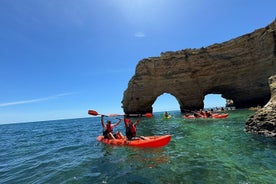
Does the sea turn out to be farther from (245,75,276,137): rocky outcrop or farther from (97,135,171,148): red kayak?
(245,75,276,137): rocky outcrop

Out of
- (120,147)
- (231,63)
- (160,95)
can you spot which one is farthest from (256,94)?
(120,147)

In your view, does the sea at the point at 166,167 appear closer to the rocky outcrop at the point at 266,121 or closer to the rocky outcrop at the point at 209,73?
the rocky outcrop at the point at 266,121

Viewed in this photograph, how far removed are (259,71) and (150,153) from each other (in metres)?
34.9

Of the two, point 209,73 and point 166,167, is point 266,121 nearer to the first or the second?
point 166,167

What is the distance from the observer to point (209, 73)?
136 ft

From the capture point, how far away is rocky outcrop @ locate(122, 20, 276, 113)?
1412 inches

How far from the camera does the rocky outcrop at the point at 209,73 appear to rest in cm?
3587

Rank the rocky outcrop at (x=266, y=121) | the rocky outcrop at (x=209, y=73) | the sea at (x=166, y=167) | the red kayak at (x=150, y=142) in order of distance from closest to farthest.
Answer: the sea at (x=166, y=167) → the red kayak at (x=150, y=142) → the rocky outcrop at (x=266, y=121) → the rocky outcrop at (x=209, y=73)

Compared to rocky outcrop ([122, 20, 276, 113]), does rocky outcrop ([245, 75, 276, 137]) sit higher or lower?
lower

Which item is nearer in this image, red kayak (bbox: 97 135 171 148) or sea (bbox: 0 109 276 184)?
sea (bbox: 0 109 276 184)

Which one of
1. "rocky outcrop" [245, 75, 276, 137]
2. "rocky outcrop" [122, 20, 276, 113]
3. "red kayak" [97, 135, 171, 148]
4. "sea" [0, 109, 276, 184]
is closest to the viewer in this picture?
"sea" [0, 109, 276, 184]

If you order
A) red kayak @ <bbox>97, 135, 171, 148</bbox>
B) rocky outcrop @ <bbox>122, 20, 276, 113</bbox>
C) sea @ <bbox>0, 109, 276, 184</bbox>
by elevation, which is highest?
rocky outcrop @ <bbox>122, 20, 276, 113</bbox>

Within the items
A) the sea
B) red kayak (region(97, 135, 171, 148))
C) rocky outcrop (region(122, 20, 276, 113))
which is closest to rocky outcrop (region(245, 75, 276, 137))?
the sea

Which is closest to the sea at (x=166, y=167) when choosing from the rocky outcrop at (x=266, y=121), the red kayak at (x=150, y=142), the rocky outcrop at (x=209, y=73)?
the red kayak at (x=150, y=142)
